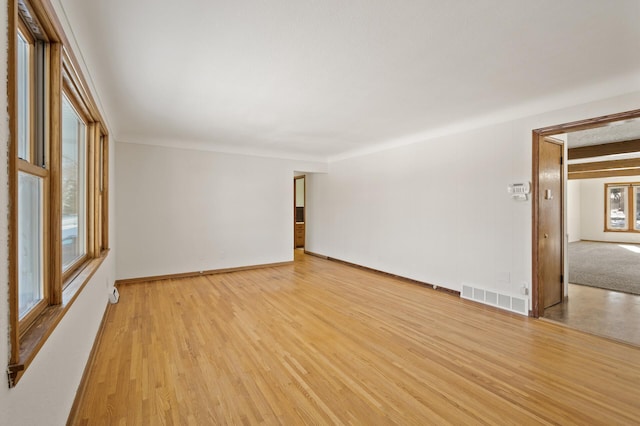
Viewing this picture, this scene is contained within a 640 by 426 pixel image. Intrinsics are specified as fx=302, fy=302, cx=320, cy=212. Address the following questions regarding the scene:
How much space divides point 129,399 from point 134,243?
147 inches

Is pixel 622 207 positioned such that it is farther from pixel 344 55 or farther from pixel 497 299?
pixel 344 55

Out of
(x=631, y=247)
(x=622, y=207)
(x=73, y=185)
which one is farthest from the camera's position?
(x=622, y=207)

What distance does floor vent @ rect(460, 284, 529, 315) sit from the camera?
369cm

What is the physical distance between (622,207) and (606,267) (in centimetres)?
618

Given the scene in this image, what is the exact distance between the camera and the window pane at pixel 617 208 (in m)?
10.4

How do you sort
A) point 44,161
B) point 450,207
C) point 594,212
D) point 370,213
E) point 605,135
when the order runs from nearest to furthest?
1. point 44,161
2. point 450,207
3. point 605,135
4. point 370,213
5. point 594,212

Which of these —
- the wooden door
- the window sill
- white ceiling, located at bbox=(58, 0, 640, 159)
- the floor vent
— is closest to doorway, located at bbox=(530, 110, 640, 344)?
the wooden door

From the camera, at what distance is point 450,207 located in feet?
15.1

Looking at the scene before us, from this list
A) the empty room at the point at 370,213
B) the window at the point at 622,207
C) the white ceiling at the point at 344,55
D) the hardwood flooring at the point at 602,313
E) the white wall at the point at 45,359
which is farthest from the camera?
the window at the point at 622,207

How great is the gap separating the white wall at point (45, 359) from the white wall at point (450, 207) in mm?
4403

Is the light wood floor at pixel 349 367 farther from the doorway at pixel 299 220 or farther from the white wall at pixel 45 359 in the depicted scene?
the doorway at pixel 299 220

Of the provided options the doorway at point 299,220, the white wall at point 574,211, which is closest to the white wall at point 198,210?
the doorway at point 299,220

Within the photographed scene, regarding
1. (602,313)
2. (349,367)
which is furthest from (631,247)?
(349,367)

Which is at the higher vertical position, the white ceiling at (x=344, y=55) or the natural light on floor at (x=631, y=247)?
the white ceiling at (x=344, y=55)
